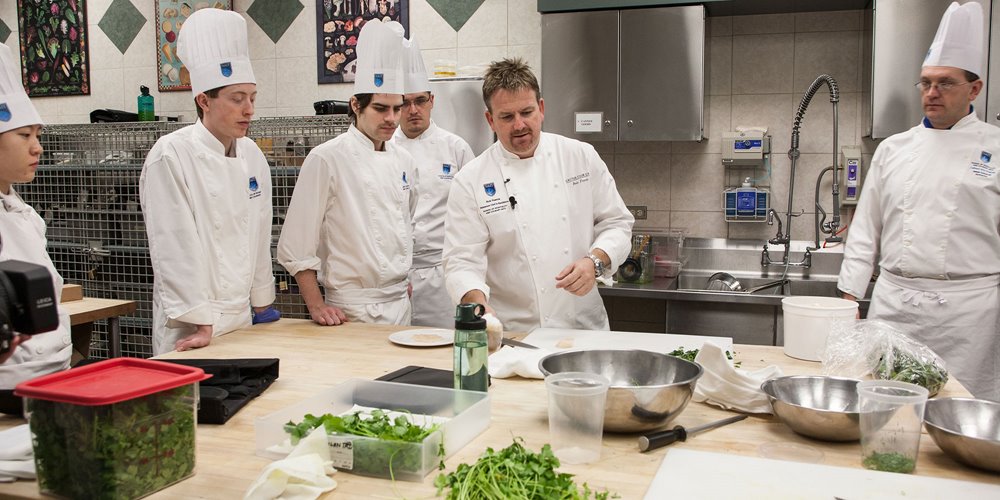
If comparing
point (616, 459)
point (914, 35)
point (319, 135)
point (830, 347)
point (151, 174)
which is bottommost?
point (616, 459)

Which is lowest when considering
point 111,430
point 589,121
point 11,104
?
point 111,430

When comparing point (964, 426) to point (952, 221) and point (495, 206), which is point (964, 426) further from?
point (952, 221)

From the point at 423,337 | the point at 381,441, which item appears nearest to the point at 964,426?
the point at 381,441

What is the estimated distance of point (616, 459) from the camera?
4.42ft

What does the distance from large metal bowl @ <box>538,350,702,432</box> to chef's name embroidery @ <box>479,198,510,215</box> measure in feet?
3.42

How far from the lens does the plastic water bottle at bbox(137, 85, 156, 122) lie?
495 cm

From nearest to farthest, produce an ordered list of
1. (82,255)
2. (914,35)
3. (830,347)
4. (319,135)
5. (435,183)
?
1. (830,347)
2. (914,35)
3. (435,183)
4. (319,135)
5. (82,255)

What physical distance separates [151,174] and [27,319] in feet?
4.61

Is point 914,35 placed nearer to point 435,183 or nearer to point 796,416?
point 435,183

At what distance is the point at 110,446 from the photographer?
117 centimetres

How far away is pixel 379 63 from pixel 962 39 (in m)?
2.21

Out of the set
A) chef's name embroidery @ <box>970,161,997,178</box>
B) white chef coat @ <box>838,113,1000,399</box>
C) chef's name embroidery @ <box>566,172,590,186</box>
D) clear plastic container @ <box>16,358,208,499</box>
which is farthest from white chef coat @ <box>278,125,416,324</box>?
chef's name embroidery @ <box>970,161,997,178</box>

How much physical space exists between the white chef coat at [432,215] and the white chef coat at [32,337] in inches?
71.5

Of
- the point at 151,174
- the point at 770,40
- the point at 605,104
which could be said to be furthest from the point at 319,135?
the point at 770,40
